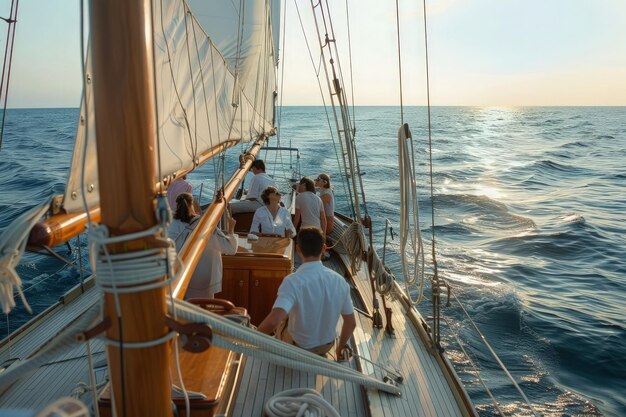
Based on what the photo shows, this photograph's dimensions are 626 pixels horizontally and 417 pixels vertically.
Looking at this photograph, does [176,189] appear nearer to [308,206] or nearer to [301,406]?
[308,206]

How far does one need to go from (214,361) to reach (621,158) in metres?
40.3

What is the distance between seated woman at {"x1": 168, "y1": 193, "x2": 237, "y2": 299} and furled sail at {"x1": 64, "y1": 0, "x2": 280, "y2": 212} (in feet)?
1.27

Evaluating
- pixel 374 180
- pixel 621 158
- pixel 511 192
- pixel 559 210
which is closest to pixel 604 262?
pixel 559 210

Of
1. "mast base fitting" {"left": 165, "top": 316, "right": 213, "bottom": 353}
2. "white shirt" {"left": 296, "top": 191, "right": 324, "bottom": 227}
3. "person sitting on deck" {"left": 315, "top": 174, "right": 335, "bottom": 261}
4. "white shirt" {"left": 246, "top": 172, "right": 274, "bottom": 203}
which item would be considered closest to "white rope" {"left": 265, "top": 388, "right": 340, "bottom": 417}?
"mast base fitting" {"left": 165, "top": 316, "right": 213, "bottom": 353}

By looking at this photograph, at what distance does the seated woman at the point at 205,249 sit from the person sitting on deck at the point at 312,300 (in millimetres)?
838

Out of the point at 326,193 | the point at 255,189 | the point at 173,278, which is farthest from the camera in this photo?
the point at 326,193

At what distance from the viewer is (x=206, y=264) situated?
386 cm

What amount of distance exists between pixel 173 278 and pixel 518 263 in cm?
1249

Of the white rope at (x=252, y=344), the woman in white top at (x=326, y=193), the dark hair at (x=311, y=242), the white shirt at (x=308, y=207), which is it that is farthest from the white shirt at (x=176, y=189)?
the white rope at (x=252, y=344)

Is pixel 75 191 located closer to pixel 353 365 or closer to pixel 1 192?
pixel 353 365

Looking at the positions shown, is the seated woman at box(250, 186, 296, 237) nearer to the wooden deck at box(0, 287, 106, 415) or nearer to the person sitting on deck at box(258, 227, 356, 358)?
the wooden deck at box(0, 287, 106, 415)

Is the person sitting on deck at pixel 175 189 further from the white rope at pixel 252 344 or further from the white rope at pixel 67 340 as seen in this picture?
the white rope at pixel 67 340

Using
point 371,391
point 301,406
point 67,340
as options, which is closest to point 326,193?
point 371,391

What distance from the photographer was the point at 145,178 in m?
1.45
